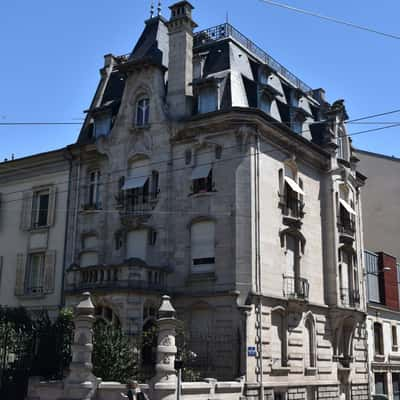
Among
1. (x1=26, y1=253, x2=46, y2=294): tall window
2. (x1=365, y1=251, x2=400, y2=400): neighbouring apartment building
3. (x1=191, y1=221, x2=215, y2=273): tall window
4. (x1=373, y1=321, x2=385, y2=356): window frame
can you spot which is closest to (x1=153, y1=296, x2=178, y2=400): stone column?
(x1=191, y1=221, x2=215, y2=273): tall window

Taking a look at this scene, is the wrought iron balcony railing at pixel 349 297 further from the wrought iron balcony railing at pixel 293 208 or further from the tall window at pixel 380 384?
the tall window at pixel 380 384

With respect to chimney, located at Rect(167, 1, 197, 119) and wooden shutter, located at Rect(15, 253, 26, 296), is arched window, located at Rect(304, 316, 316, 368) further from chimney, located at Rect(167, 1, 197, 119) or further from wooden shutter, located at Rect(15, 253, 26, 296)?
wooden shutter, located at Rect(15, 253, 26, 296)

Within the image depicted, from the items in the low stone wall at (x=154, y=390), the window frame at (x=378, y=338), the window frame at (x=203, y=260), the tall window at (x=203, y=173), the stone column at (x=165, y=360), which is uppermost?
the tall window at (x=203, y=173)

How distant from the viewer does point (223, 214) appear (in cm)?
2733

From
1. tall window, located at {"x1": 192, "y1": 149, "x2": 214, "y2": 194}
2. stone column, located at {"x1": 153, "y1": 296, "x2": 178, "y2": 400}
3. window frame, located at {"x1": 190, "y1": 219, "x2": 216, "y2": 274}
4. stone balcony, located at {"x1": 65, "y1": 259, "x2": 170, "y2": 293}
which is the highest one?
tall window, located at {"x1": 192, "y1": 149, "x2": 214, "y2": 194}

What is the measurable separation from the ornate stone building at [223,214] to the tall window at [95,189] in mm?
76

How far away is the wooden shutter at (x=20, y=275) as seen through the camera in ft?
107

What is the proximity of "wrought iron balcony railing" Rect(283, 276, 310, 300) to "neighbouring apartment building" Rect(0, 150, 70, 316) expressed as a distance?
37.2 feet

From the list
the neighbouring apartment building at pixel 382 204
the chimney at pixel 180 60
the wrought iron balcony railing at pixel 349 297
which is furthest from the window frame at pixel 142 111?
the neighbouring apartment building at pixel 382 204

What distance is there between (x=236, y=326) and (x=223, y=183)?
21.1ft

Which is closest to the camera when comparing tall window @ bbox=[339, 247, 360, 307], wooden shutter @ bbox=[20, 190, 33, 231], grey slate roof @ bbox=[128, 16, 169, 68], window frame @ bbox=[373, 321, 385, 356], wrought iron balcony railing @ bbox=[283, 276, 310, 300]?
wrought iron balcony railing @ bbox=[283, 276, 310, 300]

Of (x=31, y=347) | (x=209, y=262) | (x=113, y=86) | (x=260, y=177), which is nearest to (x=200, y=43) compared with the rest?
(x=113, y=86)

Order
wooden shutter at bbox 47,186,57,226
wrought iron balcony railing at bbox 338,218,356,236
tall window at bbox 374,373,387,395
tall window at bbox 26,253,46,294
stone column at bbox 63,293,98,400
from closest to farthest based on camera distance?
stone column at bbox 63,293,98,400, tall window at bbox 26,253,46,294, wooden shutter at bbox 47,186,57,226, wrought iron balcony railing at bbox 338,218,356,236, tall window at bbox 374,373,387,395

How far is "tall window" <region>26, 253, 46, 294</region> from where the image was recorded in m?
32.6
